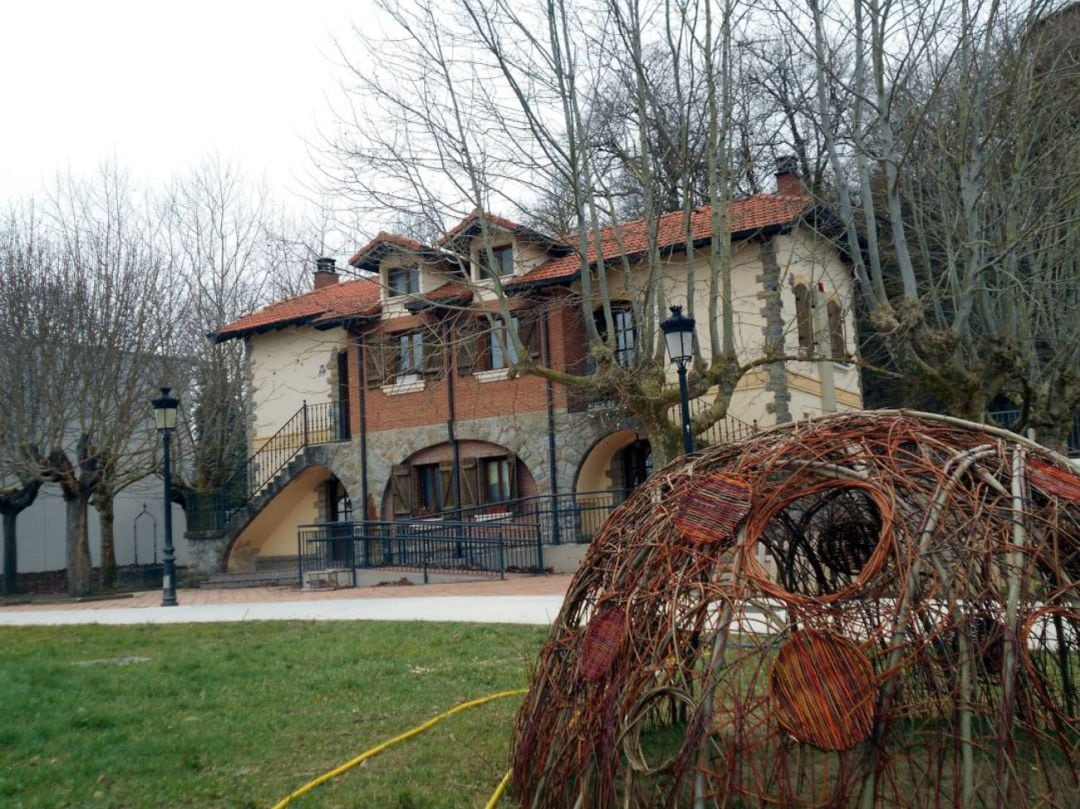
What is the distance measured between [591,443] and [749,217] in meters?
5.79

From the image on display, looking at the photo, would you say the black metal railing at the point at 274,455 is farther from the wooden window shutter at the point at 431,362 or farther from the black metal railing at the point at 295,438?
the wooden window shutter at the point at 431,362

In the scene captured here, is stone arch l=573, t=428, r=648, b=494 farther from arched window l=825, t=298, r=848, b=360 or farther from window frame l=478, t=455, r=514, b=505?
arched window l=825, t=298, r=848, b=360

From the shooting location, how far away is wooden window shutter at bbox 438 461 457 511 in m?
25.2

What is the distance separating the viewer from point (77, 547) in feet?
71.4

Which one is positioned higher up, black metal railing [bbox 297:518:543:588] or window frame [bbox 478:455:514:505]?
window frame [bbox 478:455:514:505]

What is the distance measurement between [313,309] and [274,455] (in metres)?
4.02

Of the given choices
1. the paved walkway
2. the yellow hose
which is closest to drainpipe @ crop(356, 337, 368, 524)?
the paved walkway

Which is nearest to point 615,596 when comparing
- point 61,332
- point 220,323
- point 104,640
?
point 104,640

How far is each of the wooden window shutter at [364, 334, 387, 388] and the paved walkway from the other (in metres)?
6.49

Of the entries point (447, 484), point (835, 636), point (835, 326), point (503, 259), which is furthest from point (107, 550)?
point (835, 636)

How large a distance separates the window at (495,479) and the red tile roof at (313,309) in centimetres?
484

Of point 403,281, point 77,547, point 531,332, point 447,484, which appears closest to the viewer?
point 77,547

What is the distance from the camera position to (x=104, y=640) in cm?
1152

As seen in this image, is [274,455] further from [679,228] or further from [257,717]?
[257,717]
